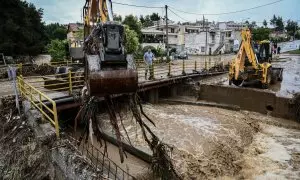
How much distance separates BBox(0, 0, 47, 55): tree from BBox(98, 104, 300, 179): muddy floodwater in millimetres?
17163

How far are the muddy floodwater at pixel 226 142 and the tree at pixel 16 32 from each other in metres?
17.2

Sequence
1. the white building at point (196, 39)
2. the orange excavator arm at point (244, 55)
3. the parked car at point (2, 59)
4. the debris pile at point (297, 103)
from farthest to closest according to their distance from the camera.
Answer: the white building at point (196, 39), the parked car at point (2, 59), the orange excavator arm at point (244, 55), the debris pile at point (297, 103)

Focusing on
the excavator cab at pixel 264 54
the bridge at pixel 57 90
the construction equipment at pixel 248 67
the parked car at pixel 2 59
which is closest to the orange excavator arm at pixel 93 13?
the bridge at pixel 57 90

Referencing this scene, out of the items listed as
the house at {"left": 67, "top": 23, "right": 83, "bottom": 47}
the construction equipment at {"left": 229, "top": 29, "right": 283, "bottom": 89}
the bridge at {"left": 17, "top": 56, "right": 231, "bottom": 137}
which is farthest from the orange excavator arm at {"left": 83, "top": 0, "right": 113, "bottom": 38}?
the construction equipment at {"left": 229, "top": 29, "right": 283, "bottom": 89}

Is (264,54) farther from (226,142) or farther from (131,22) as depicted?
(131,22)

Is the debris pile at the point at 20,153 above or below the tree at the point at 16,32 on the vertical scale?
below

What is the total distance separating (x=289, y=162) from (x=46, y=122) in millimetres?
8009

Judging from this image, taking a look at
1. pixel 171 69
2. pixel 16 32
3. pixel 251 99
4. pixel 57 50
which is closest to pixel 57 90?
pixel 251 99

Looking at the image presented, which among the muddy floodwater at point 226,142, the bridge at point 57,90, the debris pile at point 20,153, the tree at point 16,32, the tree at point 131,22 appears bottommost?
the muddy floodwater at point 226,142

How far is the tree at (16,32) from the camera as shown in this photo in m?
25.8

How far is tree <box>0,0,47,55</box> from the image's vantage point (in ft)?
84.6

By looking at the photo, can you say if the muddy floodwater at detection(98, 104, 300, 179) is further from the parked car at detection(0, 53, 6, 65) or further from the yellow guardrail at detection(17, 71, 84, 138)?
the parked car at detection(0, 53, 6, 65)

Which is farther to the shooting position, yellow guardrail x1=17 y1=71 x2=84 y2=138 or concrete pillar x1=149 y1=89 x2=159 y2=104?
concrete pillar x1=149 y1=89 x2=159 y2=104

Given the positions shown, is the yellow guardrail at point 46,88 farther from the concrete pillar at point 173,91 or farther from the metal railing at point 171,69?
the concrete pillar at point 173,91
